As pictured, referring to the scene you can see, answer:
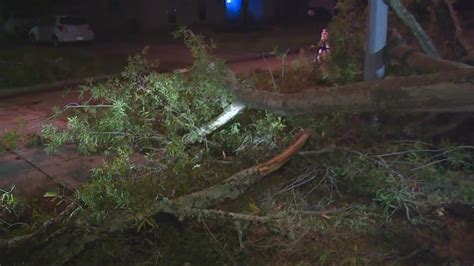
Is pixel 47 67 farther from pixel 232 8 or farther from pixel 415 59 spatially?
pixel 232 8

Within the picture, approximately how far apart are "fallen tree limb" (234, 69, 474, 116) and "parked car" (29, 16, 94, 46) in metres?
19.5

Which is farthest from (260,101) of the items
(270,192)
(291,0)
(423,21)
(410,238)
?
(291,0)

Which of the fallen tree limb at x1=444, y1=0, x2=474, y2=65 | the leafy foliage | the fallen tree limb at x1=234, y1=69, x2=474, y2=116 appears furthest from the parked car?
the fallen tree limb at x1=234, y1=69, x2=474, y2=116

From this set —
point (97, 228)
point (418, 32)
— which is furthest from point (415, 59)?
point (97, 228)

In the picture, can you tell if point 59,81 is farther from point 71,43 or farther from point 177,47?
point 71,43

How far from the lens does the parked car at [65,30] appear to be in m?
22.2

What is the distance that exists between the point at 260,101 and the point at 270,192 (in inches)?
34.3

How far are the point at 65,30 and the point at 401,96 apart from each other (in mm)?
20380

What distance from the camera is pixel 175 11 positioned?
3016cm

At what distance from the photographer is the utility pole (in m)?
6.38

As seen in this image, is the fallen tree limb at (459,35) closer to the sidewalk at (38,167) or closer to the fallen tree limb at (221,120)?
the fallen tree limb at (221,120)

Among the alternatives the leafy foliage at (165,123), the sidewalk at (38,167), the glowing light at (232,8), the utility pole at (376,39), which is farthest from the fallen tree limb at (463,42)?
the glowing light at (232,8)

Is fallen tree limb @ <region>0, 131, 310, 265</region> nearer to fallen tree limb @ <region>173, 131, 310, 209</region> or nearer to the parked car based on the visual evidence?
fallen tree limb @ <region>173, 131, 310, 209</region>

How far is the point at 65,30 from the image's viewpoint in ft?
72.6
